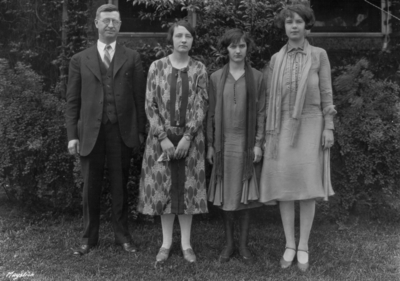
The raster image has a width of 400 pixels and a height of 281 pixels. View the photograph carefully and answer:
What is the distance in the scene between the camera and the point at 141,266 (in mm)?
3760

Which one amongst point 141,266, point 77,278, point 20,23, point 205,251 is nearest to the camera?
point 77,278

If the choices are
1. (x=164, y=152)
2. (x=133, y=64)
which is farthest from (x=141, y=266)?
(x=133, y=64)

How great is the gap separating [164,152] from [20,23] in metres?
2.96

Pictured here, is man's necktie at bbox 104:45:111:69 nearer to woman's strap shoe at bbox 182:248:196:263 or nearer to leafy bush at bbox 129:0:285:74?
leafy bush at bbox 129:0:285:74

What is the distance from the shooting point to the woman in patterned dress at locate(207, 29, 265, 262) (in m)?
3.72

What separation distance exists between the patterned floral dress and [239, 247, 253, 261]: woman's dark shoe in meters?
0.47

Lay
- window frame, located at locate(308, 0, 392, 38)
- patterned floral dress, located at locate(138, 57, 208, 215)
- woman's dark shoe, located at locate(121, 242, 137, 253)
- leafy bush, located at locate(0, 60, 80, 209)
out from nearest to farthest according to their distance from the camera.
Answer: patterned floral dress, located at locate(138, 57, 208, 215) → woman's dark shoe, located at locate(121, 242, 137, 253) → leafy bush, located at locate(0, 60, 80, 209) → window frame, located at locate(308, 0, 392, 38)

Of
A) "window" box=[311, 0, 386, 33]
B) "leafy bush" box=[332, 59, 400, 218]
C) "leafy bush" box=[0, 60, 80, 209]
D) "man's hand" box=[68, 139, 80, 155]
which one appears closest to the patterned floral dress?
"man's hand" box=[68, 139, 80, 155]

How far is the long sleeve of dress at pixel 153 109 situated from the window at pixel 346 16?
112 inches

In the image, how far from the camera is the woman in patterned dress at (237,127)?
372 centimetres

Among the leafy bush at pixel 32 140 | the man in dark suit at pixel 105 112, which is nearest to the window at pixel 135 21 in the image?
the leafy bush at pixel 32 140

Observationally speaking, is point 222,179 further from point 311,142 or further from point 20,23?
point 20,23

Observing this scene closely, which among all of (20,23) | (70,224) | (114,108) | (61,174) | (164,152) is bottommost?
(70,224)

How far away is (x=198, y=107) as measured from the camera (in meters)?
3.76
